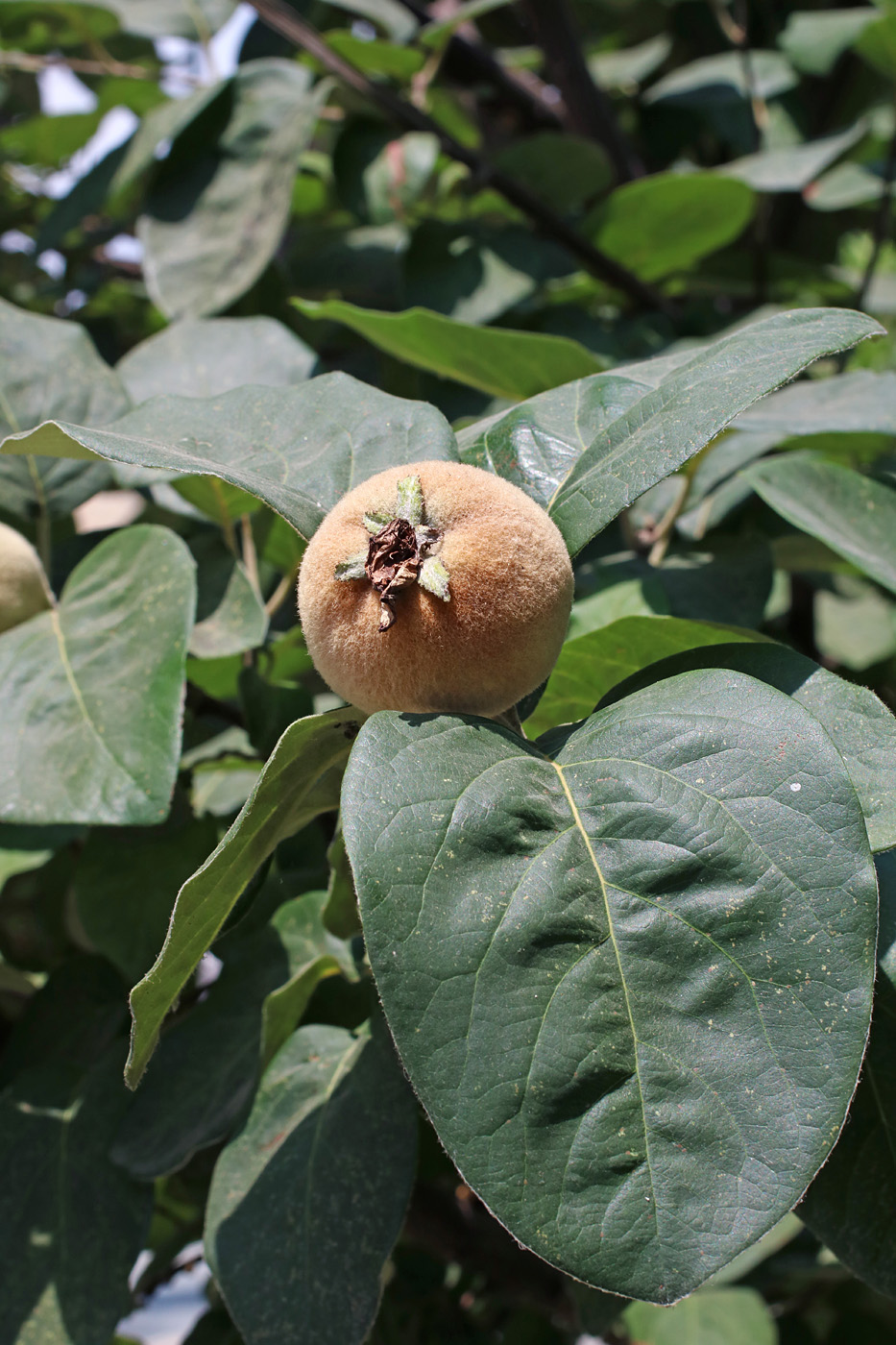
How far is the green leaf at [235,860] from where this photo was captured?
0.48 m

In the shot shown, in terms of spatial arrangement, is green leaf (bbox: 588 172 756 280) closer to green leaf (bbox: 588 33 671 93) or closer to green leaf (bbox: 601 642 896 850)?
green leaf (bbox: 588 33 671 93)

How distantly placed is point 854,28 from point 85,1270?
177 centimetres

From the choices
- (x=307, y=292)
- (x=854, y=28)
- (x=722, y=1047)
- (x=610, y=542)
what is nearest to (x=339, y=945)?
(x=722, y=1047)

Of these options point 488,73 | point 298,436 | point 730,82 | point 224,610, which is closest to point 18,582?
point 224,610

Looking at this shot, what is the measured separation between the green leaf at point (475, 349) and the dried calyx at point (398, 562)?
1.69ft

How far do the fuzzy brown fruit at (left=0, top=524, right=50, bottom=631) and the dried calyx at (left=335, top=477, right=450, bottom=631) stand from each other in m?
0.45

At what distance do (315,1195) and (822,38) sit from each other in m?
1.68

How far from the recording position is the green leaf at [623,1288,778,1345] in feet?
4.58

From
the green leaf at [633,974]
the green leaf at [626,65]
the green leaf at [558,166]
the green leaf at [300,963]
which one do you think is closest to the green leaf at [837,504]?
the green leaf at [633,974]

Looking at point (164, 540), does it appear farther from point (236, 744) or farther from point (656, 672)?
point (656, 672)

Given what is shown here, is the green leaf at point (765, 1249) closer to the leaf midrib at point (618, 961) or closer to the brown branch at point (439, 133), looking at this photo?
the leaf midrib at point (618, 961)

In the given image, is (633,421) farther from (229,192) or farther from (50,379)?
(229,192)

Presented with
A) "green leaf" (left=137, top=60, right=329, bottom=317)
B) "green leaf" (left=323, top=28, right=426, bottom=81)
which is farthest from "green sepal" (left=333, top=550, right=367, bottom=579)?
"green leaf" (left=323, top=28, right=426, bottom=81)

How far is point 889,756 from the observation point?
1.75 feet
